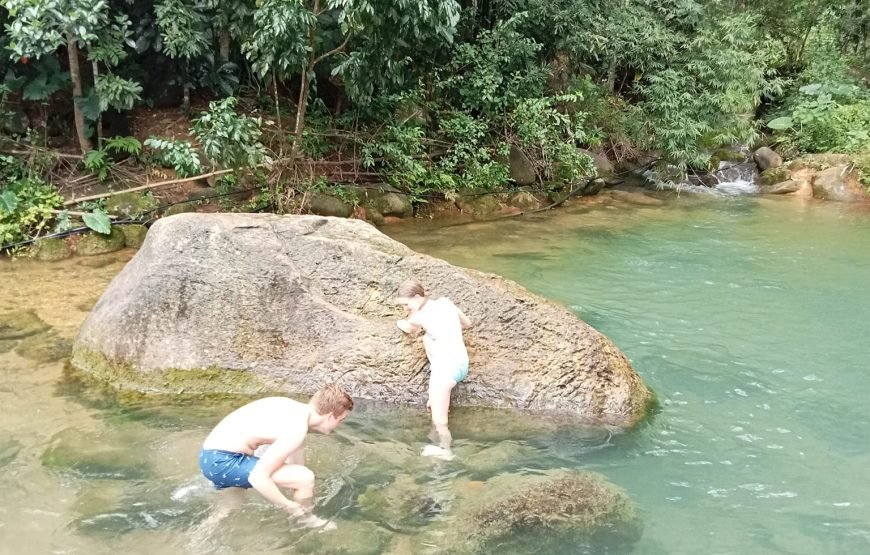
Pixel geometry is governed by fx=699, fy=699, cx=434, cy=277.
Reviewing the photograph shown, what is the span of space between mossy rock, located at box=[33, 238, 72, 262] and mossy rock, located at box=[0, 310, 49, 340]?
1.99 meters

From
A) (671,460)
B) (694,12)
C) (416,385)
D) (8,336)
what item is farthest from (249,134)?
(694,12)

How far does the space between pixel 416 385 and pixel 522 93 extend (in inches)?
356

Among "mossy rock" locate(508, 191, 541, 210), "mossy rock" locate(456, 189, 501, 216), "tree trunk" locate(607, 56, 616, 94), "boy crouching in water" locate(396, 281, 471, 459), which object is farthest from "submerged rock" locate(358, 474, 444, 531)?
"tree trunk" locate(607, 56, 616, 94)

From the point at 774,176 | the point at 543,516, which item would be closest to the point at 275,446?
the point at 543,516

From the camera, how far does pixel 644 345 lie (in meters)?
A: 7.26

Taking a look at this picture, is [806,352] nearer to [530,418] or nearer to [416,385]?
[530,418]

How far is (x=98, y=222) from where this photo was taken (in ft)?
30.5

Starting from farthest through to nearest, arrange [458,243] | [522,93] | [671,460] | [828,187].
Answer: [828,187]
[522,93]
[458,243]
[671,460]

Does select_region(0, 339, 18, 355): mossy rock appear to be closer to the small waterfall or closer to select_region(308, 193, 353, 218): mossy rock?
select_region(308, 193, 353, 218): mossy rock

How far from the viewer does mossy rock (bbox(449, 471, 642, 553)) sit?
4.03m

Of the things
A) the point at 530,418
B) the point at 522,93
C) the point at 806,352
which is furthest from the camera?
the point at 522,93

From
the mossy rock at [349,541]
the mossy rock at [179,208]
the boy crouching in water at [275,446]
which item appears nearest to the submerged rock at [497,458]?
the mossy rock at [349,541]

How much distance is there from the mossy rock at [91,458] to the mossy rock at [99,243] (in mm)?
4784

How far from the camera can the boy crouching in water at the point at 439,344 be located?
17.5ft
